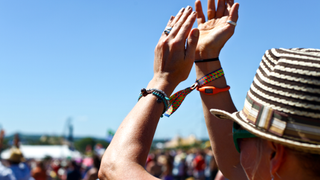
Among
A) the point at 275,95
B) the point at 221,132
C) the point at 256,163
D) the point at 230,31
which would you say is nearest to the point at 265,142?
the point at 256,163

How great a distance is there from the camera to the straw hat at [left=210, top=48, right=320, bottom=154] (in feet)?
3.54

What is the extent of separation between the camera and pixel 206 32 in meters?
2.01

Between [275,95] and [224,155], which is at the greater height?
[275,95]

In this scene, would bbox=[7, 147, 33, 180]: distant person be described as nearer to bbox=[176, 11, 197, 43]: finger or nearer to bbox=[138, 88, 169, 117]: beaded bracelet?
bbox=[138, 88, 169, 117]: beaded bracelet

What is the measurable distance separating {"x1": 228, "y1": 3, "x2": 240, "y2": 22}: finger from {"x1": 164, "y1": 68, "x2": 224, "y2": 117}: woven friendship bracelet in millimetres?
331

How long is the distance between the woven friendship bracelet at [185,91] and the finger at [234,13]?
331 mm

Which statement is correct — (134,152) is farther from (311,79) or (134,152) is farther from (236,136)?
(311,79)

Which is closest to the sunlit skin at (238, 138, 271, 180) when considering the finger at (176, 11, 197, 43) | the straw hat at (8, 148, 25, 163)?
the finger at (176, 11, 197, 43)

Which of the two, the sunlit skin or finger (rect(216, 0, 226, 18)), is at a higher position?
finger (rect(216, 0, 226, 18))

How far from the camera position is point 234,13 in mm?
1945

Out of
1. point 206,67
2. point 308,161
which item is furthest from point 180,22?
point 308,161

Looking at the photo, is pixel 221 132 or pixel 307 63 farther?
pixel 221 132

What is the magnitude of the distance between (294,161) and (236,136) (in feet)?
0.93

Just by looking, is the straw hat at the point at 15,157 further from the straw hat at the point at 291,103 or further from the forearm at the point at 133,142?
the straw hat at the point at 291,103
